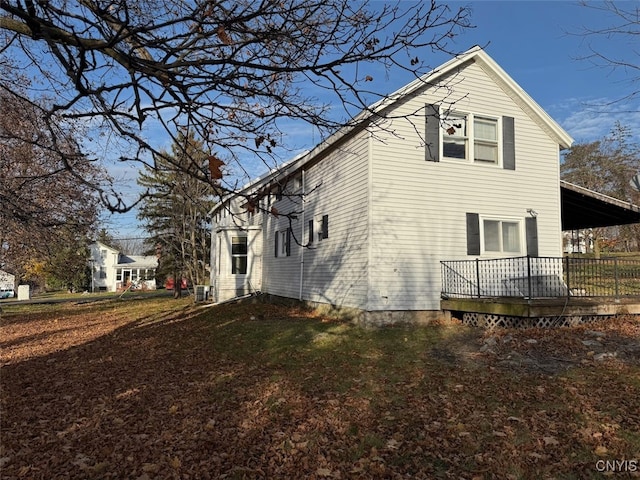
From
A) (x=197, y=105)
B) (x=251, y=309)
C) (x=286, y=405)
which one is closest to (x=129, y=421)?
(x=286, y=405)

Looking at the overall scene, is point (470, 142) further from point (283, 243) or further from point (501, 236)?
point (283, 243)

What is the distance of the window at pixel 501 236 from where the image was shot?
11742 mm

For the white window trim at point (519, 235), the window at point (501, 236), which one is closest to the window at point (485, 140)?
the white window trim at point (519, 235)

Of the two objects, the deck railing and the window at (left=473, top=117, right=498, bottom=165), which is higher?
the window at (left=473, top=117, right=498, bottom=165)

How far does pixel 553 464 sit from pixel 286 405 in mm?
3003

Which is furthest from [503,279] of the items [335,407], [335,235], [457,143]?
[335,407]

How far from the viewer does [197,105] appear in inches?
138

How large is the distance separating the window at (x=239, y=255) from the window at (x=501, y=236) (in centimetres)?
1166

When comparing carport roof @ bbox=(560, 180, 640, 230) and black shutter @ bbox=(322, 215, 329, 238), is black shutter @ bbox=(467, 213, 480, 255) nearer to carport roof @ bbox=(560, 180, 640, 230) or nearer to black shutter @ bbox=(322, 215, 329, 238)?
carport roof @ bbox=(560, 180, 640, 230)

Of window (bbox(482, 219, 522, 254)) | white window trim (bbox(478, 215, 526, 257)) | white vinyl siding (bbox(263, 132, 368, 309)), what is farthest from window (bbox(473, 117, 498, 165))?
white vinyl siding (bbox(263, 132, 368, 309))

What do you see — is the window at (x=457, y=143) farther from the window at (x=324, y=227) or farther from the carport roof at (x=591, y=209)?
the window at (x=324, y=227)

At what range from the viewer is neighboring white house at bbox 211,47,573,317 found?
10852 mm

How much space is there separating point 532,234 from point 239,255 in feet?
41.5

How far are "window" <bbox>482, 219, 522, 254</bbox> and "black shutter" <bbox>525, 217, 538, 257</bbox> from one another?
0.23 m
